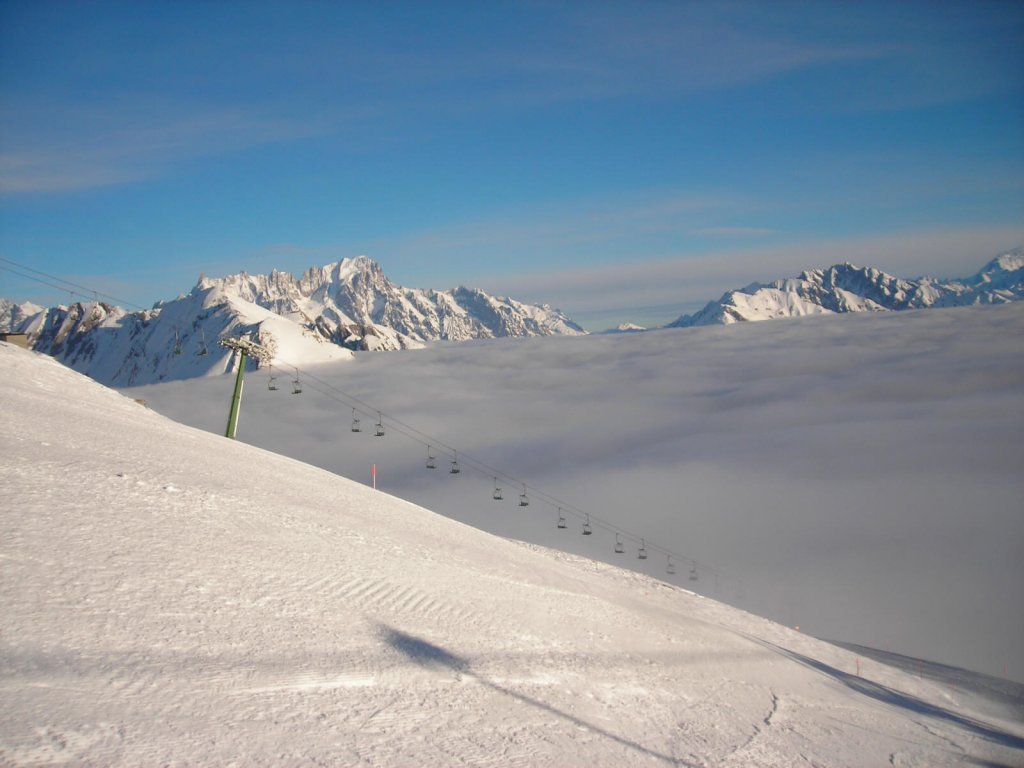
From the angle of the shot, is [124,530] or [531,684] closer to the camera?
[531,684]

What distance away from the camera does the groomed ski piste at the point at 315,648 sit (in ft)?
27.0

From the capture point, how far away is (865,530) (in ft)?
530

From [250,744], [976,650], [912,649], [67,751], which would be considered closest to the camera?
[67,751]

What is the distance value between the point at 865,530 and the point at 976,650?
61.3 metres

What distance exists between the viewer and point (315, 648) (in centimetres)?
1079

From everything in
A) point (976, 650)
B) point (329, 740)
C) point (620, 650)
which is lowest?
point (976, 650)

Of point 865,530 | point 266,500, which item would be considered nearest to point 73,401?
point 266,500

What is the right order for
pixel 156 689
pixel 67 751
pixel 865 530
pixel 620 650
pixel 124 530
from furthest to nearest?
pixel 865 530 → pixel 620 650 → pixel 124 530 → pixel 156 689 → pixel 67 751

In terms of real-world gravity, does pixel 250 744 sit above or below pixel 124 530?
below

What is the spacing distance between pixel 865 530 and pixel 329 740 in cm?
17820

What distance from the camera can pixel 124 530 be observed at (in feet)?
42.1

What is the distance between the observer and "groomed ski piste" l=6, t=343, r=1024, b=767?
8234 millimetres

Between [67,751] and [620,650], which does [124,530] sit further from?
[620,650]

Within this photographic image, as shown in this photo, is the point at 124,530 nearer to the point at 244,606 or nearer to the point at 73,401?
the point at 244,606
